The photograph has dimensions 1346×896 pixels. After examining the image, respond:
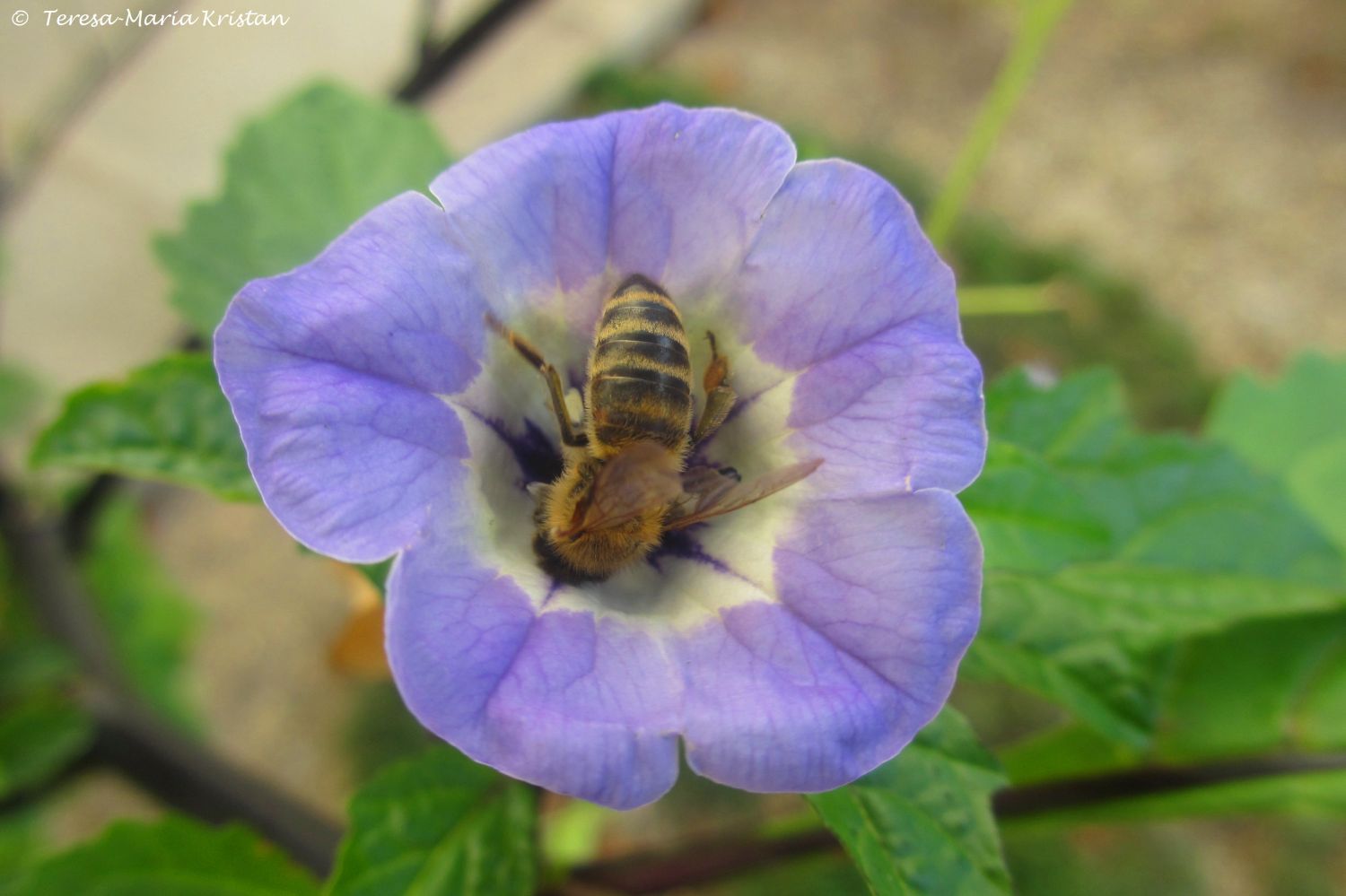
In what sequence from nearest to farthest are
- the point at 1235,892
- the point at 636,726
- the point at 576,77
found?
1. the point at 636,726
2. the point at 1235,892
3. the point at 576,77

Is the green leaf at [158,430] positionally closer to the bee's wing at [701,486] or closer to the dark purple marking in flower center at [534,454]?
the dark purple marking in flower center at [534,454]

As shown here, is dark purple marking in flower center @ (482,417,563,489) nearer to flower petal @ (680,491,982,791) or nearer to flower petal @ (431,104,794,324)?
flower petal @ (431,104,794,324)

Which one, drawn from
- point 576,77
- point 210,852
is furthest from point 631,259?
point 576,77

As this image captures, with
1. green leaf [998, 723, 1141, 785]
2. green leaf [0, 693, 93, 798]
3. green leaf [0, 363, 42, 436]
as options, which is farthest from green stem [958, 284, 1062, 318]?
green leaf [0, 363, 42, 436]

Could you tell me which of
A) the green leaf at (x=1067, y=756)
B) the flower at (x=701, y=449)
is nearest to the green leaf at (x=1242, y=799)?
the green leaf at (x=1067, y=756)

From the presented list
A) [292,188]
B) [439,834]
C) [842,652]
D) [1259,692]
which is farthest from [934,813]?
[292,188]

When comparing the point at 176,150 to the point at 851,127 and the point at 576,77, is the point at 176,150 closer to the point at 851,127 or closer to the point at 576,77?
the point at 576,77
